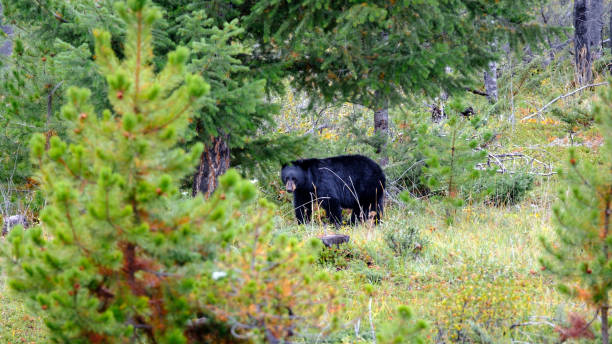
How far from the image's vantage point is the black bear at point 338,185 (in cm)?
777

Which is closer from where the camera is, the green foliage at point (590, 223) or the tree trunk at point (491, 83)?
the green foliage at point (590, 223)

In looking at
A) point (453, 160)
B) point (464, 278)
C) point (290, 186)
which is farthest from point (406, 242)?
point (290, 186)

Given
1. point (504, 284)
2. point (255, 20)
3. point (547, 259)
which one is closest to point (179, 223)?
point (547, 259)

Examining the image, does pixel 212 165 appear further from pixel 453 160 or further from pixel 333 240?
pixel 453 160

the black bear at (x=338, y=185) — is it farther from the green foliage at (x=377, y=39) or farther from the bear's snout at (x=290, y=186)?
the green foliage at (x=377, y=39)

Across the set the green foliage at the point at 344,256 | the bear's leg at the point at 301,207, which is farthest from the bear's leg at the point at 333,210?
the green foliage at the point at 344,256

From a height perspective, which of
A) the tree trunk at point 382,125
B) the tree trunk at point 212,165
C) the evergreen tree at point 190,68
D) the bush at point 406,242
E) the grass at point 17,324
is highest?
the evergreen tree at point 190,68

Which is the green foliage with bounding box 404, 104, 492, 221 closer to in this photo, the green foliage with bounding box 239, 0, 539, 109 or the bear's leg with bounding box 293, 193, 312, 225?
the green foliage with bounding box 239, 0, 539, 109

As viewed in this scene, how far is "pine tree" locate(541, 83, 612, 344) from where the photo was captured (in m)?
2.88

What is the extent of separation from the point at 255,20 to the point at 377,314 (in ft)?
11.6

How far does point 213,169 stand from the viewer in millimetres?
6516

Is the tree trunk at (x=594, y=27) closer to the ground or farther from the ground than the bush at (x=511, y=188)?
farther from the ground

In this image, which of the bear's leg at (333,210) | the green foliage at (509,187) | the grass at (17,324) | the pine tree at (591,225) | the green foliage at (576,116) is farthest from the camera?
the green foliage at (576,116)

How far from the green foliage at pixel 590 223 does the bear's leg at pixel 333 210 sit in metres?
4.96
